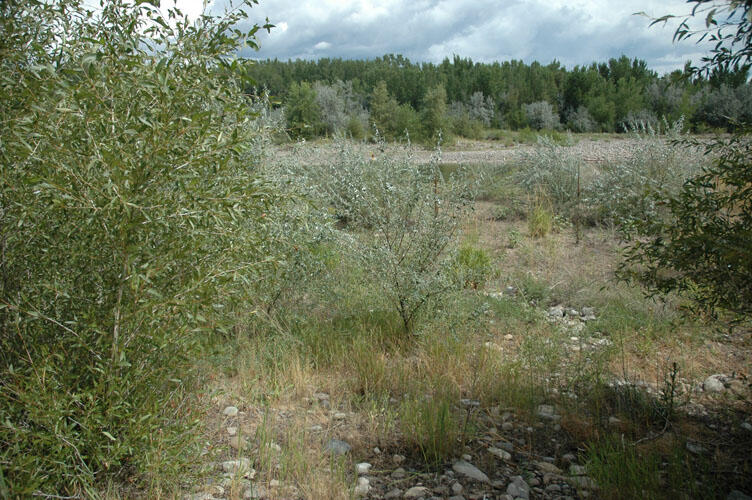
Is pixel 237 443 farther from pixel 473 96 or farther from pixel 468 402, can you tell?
pixel 473 96

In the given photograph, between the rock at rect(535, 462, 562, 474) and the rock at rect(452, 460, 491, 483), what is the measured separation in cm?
33

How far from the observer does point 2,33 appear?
210 cm

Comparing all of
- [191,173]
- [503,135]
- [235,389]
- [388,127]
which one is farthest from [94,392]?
[503,135]

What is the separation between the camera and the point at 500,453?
9.35ft

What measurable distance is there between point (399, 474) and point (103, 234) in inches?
72.4

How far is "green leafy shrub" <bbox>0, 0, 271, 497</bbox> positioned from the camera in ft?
6.42

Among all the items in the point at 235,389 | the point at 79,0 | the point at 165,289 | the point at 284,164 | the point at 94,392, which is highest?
the point at 79,0

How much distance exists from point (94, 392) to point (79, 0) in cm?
174

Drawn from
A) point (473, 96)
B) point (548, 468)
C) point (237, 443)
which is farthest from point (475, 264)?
point (473, 96)

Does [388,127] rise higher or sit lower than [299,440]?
higher

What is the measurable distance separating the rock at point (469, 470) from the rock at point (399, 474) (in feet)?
0.87

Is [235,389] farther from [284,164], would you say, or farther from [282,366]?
[284,164]

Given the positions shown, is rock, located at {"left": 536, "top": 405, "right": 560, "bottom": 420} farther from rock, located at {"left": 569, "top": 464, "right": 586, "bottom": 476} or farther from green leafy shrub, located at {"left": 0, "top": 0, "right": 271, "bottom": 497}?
green leafy shrub, located at {"left": 0, "top": 0, "right": 271, "bottom": 497}

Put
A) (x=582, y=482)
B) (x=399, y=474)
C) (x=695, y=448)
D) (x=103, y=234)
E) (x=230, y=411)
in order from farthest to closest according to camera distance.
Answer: (x=230, y=411), (x=695, y=448), (x=399, y=474), (x=582, y=482), (x=103, y=234)
